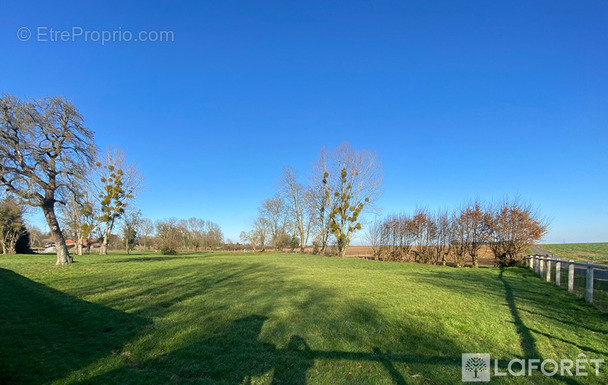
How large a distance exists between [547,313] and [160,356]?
826 centimetres

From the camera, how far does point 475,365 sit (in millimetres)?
4133

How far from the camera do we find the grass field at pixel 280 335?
3742 mm

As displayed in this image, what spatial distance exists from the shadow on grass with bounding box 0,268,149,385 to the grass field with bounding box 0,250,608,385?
2cm

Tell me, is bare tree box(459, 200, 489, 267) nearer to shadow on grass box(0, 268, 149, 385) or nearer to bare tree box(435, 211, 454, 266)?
bare tree box(435, 211, 454, 266)

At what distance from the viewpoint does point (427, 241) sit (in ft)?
90.7

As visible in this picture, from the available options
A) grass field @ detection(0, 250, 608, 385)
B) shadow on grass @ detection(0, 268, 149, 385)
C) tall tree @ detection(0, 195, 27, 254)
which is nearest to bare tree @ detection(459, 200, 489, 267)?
grass field @ detection(0, 250, 608, 385)

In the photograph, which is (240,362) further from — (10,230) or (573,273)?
(10,230)

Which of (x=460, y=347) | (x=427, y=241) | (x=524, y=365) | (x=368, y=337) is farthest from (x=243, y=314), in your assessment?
(x=427, y=241)

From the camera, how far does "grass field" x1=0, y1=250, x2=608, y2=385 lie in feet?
12.3

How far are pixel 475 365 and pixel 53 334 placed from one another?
6.97 meters

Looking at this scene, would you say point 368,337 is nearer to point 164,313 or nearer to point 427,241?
point 164,313

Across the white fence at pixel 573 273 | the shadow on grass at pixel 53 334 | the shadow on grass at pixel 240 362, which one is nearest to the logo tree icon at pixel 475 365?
the shadow on grass at pixel 240 362

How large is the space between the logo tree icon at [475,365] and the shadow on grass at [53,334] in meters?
5.32

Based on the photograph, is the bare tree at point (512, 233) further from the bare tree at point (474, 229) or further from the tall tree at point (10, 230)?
the tall tree at point (10, 230)
